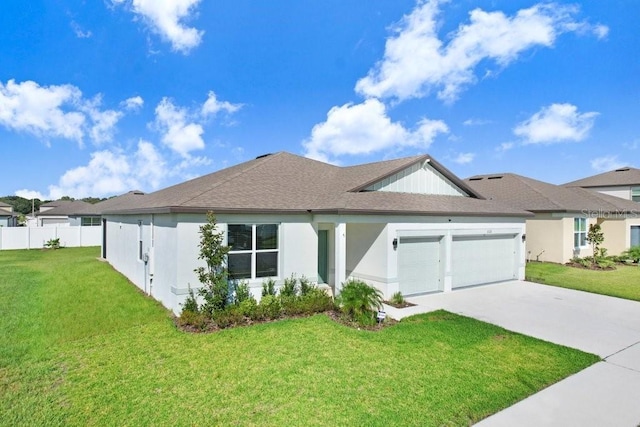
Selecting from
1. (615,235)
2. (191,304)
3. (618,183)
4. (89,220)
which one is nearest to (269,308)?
(191,304)

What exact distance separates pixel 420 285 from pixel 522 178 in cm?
1775

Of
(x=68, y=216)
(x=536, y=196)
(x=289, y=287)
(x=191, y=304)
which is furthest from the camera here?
(x=68, y=216)

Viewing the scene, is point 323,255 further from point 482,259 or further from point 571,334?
point 571,334

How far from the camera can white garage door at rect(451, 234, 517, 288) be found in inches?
531

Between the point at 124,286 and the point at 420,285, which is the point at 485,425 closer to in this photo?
the point at 420,285

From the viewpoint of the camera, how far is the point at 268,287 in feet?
34.6

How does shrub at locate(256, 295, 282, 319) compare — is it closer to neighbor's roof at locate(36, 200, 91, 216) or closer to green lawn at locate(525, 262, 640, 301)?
green lawn at locate(525, 262, 640, 301)

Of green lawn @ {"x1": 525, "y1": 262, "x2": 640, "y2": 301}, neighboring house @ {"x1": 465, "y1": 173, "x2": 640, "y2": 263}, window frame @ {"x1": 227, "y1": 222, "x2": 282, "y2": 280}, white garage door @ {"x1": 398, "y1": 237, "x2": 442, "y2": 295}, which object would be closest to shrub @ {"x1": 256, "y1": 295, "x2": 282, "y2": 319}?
window frame @ {"x1": 227, "y1": 222, "x2": 282, "y2": 280}

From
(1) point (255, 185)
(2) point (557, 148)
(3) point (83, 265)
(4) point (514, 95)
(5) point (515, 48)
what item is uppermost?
(5) point (515, 48)

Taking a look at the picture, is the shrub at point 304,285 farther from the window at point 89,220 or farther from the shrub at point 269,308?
the window at point 89,220

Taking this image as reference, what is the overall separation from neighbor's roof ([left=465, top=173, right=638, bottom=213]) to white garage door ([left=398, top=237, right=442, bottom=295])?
36.7ft

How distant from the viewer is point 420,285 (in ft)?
40.6

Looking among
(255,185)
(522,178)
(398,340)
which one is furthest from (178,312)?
(522,178)

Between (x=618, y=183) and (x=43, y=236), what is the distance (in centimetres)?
5328
